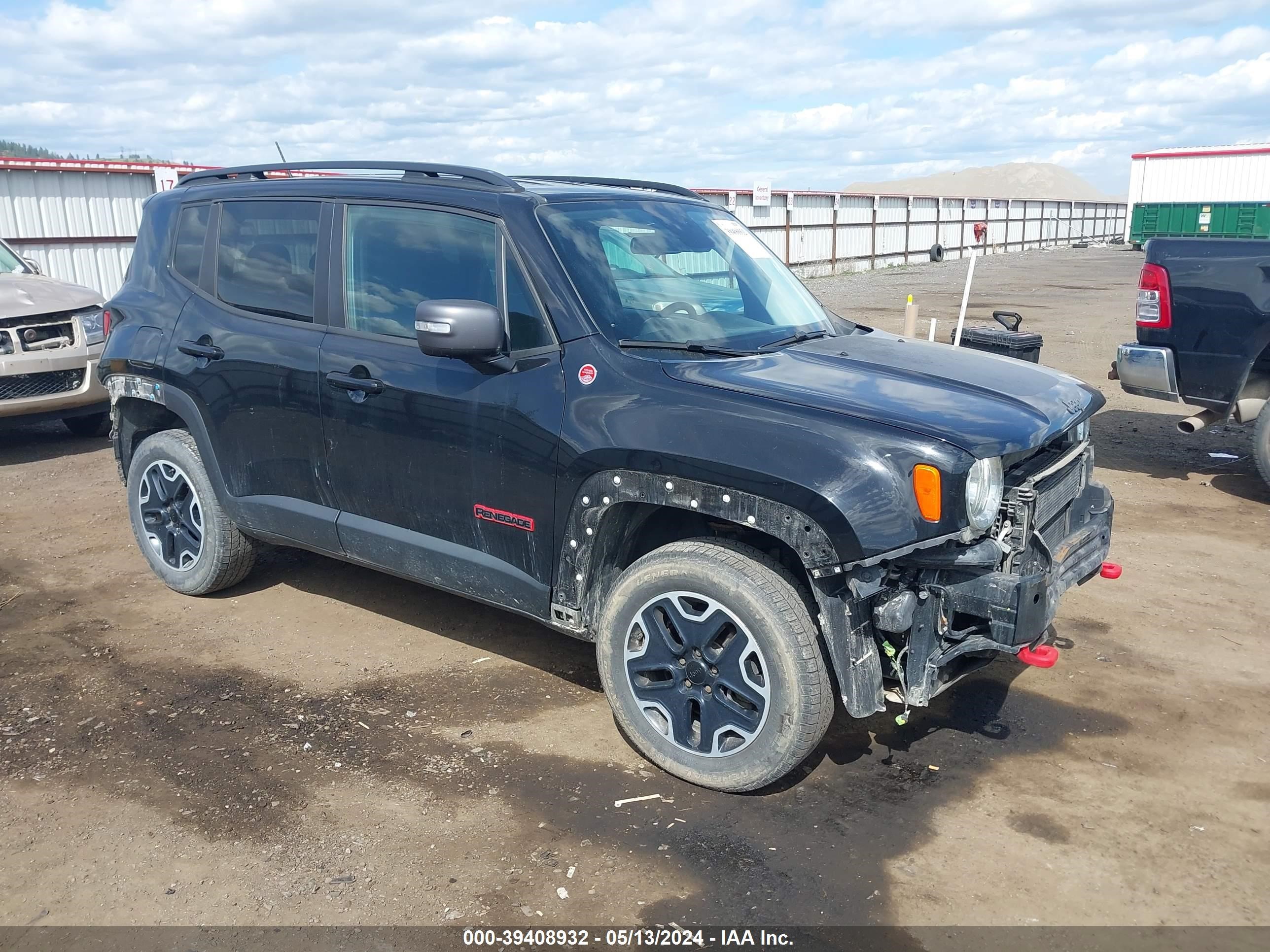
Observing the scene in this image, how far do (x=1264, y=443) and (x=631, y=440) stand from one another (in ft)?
17.7

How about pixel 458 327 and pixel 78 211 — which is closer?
pixel 458 327

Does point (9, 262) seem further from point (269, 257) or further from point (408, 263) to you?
point (408, 263)

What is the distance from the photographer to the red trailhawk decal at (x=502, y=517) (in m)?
3.98

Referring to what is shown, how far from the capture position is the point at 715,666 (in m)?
3.62

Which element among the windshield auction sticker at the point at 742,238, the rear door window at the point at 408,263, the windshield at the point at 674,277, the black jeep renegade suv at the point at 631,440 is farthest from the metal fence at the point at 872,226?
the rear door window at the point at 408,263

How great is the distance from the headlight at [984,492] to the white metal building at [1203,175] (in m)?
43.6

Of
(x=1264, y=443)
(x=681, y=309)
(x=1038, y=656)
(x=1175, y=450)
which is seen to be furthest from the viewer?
(x=1175, y=450)

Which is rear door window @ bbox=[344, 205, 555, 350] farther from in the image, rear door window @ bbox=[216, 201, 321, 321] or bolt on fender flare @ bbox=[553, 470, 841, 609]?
bolt on fender flare @ bbox=[553, 470, 841, 609]

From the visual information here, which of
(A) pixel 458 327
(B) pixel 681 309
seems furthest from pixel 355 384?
(B) pixel 681 309

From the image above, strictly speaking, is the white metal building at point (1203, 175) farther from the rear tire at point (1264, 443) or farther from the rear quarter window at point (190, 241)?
the rear quarter window at point (190, 241)

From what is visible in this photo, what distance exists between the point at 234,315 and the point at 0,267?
6.14 metres

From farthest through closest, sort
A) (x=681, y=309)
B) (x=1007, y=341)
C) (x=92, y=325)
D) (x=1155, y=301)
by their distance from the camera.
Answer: (x=92, y=325) < (x=1155, y=301) < (x=1007, y=341) < (x=681, y=309)

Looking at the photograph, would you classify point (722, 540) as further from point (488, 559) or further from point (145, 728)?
point (145, 728)

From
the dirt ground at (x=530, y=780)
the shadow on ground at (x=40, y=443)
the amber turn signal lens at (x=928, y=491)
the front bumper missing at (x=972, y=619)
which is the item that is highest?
→ the amber turn signal lens at (x=928, y=491)
